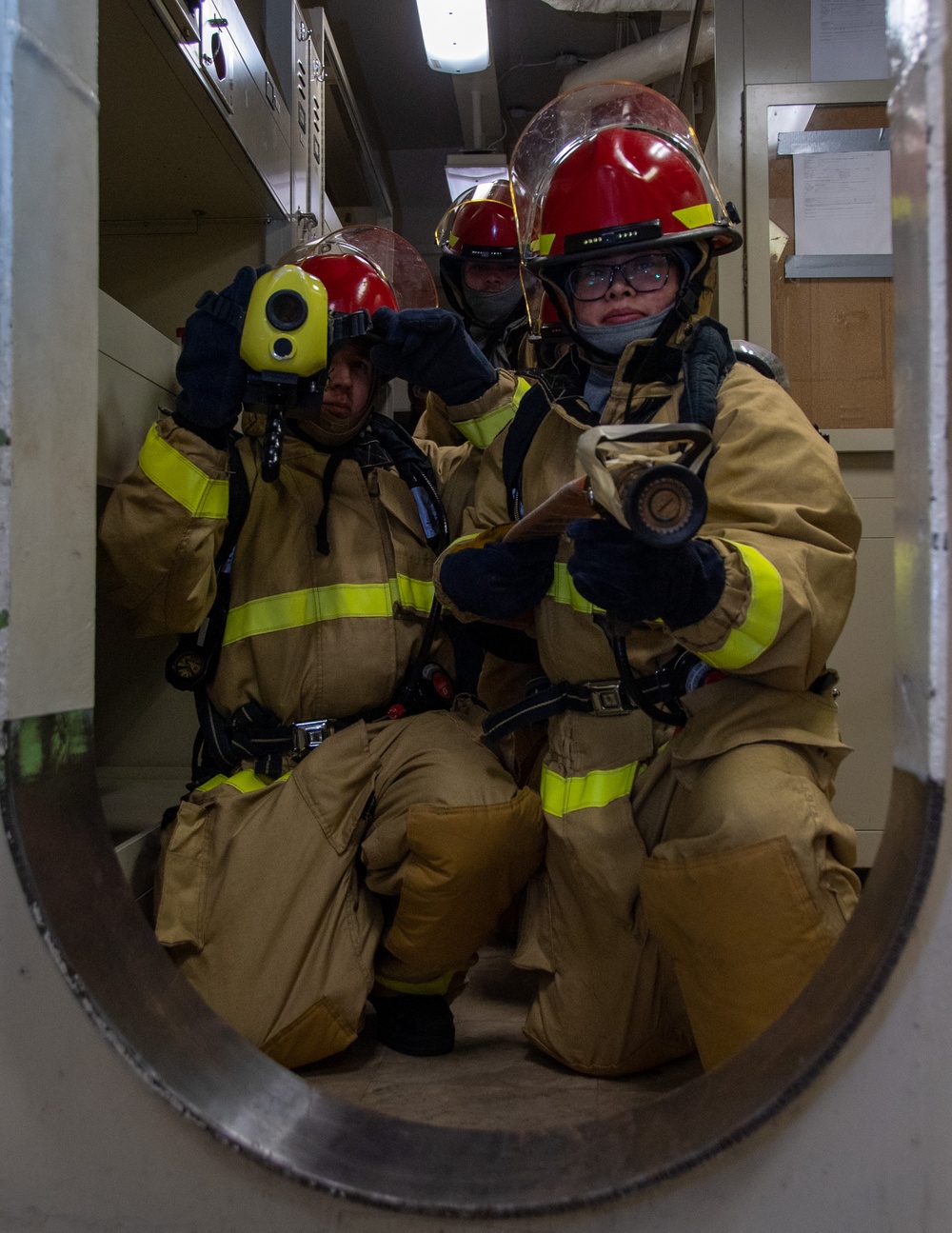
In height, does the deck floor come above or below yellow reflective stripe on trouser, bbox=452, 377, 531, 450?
below

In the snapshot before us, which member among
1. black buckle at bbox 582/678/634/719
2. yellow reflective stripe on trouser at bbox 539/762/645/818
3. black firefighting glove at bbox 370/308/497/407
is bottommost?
yellow reflective stripe on trouser at bbox 539/762/645/818

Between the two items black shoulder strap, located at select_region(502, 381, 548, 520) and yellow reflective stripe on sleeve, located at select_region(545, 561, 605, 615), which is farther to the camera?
black shoulder strap, located at select_region(502, 381, 548, 520)

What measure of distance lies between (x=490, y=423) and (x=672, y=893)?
0.82 metres

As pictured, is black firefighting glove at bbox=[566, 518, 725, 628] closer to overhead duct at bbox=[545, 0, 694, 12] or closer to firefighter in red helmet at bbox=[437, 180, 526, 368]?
firefighter in red helmet at bbox=[437, 180, 526, 368]

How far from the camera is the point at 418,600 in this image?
5.39 feet

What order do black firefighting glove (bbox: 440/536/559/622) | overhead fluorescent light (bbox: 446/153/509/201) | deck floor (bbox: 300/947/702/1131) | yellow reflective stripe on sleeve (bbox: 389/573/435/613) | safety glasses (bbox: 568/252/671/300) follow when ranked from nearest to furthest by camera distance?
deck floor (bbox: 300/947/702/1131), black firefighting glove (bbox: 440/536/559/622), safety glasses (bbox: 568/252/671/300), yellow reflective stripe on sleeve (bbox: 389/573/435/613), overhead fluorescent light (bbox: 446/153/509/201)

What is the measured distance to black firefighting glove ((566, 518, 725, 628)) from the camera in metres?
1.01

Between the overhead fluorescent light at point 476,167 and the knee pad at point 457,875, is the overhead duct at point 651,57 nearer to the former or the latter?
the overhead fluorescent light at point 476,167

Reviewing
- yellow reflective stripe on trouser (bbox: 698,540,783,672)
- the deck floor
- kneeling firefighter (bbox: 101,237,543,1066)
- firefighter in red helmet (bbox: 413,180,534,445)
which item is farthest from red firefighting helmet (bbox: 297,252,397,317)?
the deck floor

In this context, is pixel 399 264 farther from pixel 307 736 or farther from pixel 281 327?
pixel 307 736

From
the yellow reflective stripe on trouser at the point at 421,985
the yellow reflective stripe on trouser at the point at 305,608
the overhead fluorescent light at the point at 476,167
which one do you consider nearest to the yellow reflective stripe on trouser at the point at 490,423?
the yellow reflective stripe on trouser at the point at 305,608

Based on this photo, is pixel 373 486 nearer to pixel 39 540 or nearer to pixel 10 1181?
pixel 39 540

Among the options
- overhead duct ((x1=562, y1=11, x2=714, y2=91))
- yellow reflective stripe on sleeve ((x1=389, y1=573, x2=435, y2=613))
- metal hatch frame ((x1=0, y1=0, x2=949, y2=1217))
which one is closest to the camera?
metal hatch frame ((x1=0, y1=0, x2=949, y2=1217))

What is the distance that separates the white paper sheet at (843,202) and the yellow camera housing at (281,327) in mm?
1372
